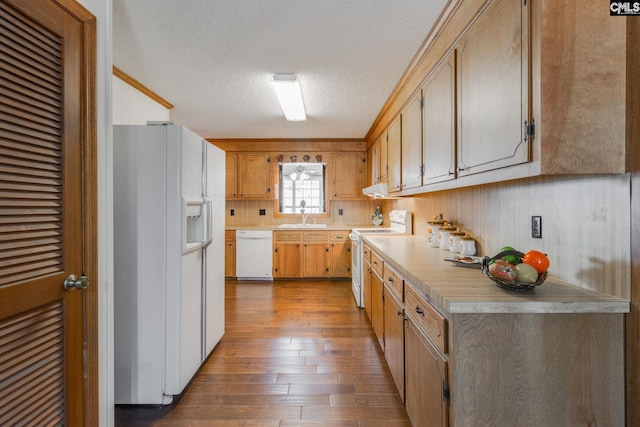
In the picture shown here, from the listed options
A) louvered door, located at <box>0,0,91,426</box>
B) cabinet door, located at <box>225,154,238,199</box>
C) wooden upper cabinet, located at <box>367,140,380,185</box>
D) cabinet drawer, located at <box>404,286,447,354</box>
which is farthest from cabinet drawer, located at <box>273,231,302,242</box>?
louvered door, located at <box>0,0,91,426</box>

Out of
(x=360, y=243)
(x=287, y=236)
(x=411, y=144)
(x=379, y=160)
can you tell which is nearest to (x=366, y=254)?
(x=360, y=243)

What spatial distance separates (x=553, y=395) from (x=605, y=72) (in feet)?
3.87

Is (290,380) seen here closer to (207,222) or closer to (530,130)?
(207,222)

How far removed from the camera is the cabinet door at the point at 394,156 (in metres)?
3.31

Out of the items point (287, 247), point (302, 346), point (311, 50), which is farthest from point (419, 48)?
point (287, 247)

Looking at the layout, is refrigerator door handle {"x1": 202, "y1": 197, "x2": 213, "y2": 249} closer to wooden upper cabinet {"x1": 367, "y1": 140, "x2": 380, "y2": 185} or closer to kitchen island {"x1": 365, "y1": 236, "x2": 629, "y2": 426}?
kitchen island {"x1": 365, "y1": 236, "x2": 629, "y2": 426}

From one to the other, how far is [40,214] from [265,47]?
185cm

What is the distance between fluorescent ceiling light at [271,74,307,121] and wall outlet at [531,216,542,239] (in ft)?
7.28

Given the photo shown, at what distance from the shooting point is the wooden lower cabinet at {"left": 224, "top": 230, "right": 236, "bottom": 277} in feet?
17.5

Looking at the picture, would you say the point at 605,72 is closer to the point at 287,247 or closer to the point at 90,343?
the point at 90,343

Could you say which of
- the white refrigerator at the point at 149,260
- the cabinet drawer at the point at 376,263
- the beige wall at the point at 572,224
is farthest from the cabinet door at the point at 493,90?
the white refrigerator at the point at 149,260

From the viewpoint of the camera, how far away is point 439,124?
2.17 m

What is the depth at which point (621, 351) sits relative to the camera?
1144 millimetres

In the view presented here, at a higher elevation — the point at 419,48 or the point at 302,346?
the point at 419,48
